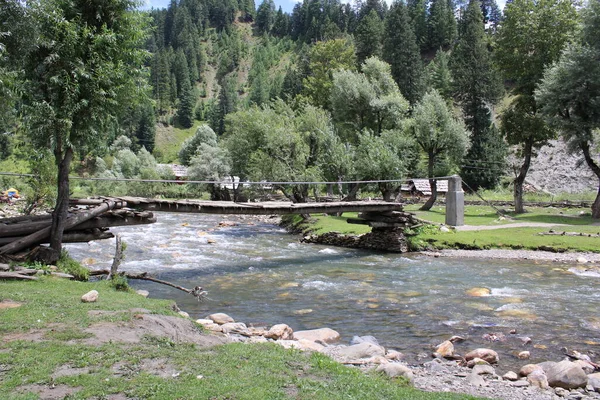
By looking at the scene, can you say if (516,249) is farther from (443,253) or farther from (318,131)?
(318,131)

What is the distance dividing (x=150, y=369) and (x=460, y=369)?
555 cm

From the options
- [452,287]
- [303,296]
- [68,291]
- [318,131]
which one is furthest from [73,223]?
[318,131]

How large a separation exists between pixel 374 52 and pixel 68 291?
6522 cm

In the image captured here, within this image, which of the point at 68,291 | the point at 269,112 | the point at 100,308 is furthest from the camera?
the point at 269,112

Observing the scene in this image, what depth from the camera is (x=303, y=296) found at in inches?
599

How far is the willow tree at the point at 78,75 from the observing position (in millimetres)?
12266

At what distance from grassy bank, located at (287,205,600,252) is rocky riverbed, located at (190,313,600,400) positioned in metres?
14.3

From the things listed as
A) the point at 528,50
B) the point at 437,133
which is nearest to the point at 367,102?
the point at 437,133

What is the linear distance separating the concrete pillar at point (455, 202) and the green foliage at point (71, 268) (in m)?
20.3

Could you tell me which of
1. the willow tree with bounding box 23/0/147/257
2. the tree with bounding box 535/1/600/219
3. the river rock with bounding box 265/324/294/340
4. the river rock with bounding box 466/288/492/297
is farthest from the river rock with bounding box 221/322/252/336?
the tree with bounding box 535/1/600/219

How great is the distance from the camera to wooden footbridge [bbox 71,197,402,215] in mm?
16344

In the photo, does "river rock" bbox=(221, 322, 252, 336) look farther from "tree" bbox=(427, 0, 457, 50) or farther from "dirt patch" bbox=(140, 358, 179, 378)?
"tree" bbox=(427, 0, 457, 50)

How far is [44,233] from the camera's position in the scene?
43.8 ft

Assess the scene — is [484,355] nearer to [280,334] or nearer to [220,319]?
[280,334]
